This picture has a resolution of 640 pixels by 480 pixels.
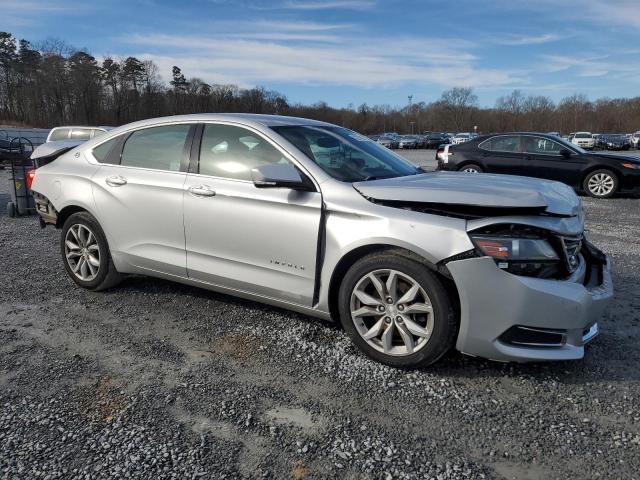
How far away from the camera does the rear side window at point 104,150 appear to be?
4.58m

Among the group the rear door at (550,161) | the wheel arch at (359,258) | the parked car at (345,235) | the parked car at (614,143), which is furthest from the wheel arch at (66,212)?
the parked car at (614,143)

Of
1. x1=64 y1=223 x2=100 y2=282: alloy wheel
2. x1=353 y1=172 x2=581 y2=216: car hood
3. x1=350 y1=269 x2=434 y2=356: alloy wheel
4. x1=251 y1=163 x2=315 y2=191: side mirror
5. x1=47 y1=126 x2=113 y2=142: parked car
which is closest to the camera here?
x1=353 y1=172 x2=581 y2=216: car hood

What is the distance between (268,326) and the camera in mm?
3939

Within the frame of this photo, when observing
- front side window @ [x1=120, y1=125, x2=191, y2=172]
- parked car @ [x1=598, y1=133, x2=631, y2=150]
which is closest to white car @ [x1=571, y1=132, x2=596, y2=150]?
parked car @ [x1=598, y1=133, x2=631, y2=150]

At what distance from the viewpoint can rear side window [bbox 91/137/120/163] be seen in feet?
15.0

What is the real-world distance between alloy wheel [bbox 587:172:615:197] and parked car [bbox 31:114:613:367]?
30.3 ft

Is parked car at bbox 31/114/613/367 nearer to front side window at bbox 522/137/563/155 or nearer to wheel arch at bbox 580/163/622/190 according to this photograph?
front side window at bbox 522/137/563/155

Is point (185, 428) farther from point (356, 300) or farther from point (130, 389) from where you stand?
point (356, 300)

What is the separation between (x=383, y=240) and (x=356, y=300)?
0.44 metres

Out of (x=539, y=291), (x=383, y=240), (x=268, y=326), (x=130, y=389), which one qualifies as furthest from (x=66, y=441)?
(x=539, y=291)

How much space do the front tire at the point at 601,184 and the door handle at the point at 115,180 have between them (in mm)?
10889

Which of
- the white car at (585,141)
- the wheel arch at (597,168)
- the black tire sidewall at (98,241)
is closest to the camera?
the black tire sidewall at (98,241)

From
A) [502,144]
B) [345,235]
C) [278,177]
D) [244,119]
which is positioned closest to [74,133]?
[502,144]

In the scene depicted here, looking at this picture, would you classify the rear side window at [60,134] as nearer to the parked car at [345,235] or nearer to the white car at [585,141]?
the parked car at [345,235]
